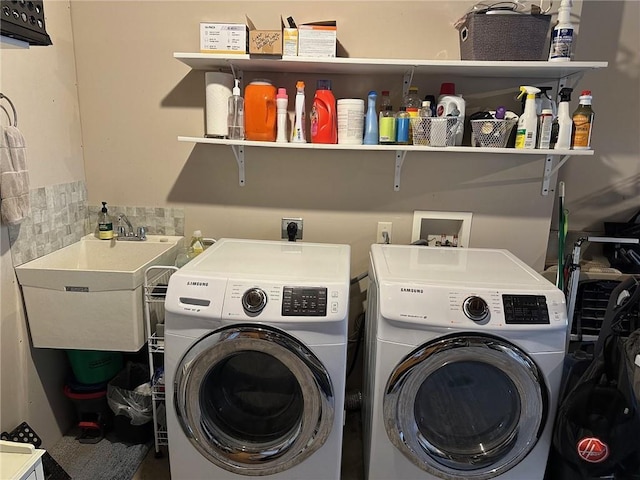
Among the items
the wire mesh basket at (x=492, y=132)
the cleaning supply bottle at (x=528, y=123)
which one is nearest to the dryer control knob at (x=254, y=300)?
the wire mesh basket at (x=492, y=132)

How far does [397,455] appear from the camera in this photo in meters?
1.61

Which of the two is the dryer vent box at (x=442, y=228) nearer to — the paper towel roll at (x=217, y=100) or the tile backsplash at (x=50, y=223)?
the paper towel roll at (x=217, y=100)

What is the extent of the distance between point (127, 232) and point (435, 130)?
1.59 meters

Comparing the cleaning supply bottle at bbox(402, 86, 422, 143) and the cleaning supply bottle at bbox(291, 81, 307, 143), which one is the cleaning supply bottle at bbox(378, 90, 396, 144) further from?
the cleaning supply bottle at bbox(291, 81, 307, 143)

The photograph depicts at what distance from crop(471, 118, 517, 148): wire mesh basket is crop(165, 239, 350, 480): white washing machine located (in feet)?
2.64

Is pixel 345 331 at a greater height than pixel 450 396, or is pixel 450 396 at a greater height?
pixel 345 331

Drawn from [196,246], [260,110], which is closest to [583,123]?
[260,110]

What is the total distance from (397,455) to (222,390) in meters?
0.68

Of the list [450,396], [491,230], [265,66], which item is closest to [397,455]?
[450,396]

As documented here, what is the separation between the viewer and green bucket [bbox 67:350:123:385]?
81.7 inches

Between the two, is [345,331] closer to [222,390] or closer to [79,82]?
[222,390]

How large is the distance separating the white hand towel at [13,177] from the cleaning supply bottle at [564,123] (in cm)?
213

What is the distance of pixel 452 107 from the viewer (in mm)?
1934

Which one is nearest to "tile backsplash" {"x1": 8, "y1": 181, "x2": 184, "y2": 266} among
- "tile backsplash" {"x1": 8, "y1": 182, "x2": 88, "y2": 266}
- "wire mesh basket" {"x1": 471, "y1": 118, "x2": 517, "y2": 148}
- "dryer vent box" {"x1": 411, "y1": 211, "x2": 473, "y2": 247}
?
"tile backsplash" {"x1": 8, "y1": 182, "x2": 88, "y2": 266}
